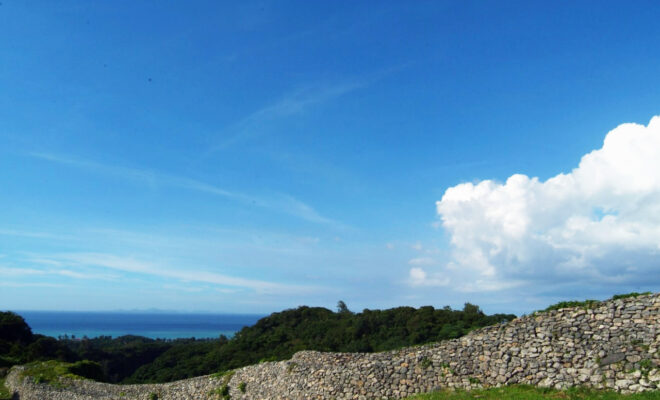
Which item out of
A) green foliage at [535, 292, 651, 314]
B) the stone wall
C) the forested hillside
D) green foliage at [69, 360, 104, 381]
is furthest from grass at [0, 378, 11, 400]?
green foliage at [535, 292, 651, 314]

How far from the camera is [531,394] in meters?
11.4

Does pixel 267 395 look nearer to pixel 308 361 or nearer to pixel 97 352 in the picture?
pixel 308 361

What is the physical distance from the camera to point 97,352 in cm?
6153

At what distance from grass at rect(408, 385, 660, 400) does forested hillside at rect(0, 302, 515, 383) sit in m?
18.9

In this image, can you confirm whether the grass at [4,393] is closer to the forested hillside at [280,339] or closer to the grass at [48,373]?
the grass at [48,373]

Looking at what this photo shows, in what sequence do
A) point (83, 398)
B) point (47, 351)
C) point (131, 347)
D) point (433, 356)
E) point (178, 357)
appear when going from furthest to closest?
1. point (131, 347)
2. point (178, 357)
3. point (47, 351)
4. point (83, 398)
5. point (433, 356)

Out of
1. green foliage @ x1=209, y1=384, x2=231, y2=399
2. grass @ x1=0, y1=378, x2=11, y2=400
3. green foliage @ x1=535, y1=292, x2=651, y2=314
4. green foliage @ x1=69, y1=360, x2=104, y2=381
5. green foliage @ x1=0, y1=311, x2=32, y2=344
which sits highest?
green foliage @ x1=535, y1=292, x2=651, y2=314

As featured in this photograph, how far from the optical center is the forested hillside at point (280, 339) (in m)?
35.6

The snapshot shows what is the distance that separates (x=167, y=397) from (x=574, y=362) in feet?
67.3

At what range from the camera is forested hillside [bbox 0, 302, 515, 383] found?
35.6 m

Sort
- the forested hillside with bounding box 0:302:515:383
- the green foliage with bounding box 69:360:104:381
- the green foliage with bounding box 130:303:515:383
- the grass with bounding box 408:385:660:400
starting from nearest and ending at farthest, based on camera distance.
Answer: the grass with bounding box 408:385:660:400 → the green foliage with bounding box 69:360:104:381 → the green foliage with bounding box 130:303:515:383 → the forested hillside with bounding box 0:302:515:383

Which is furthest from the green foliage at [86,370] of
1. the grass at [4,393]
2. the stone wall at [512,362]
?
the stone wall at [512,362]

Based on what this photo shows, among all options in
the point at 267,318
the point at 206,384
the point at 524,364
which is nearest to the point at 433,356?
the point at 524,364

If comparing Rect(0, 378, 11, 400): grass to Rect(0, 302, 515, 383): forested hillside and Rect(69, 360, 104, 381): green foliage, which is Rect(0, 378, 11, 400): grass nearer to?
Rect(69, 360, 104, 381): green foliage
